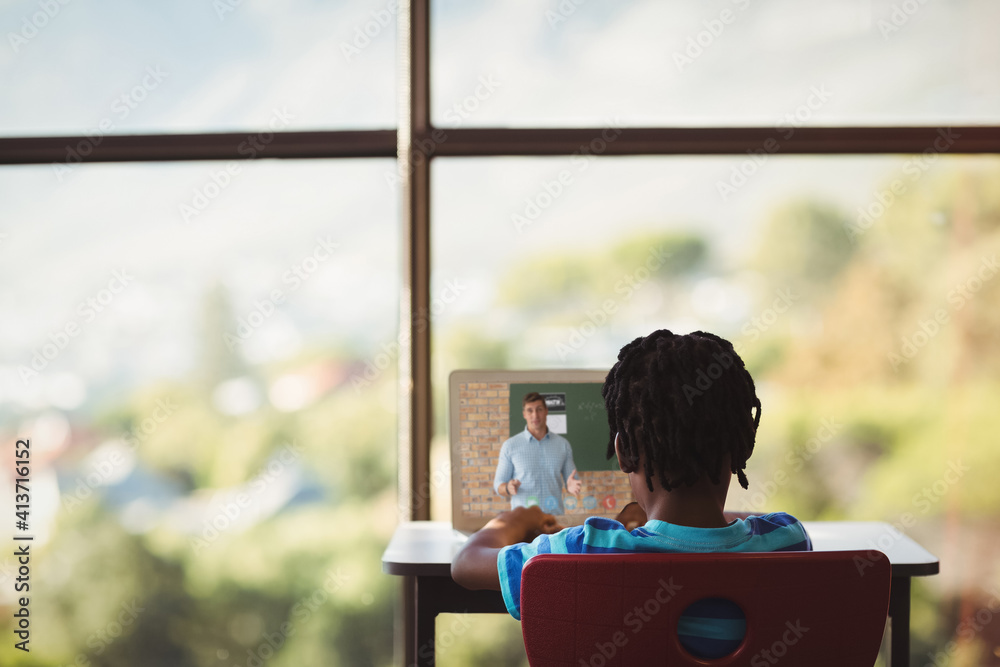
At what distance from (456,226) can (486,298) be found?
0.22m

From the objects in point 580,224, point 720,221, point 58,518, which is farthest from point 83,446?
point 720,221

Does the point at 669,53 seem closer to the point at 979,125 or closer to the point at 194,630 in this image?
the point at 979,125

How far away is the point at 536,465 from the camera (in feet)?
5.44

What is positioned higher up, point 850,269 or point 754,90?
point 754,90

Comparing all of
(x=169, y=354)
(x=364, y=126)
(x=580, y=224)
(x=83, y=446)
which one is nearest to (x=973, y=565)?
(x=580, y=224)

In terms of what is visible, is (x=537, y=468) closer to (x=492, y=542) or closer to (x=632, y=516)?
(x=632, y=516)

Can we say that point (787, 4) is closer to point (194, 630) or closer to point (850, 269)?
point (850, 269)

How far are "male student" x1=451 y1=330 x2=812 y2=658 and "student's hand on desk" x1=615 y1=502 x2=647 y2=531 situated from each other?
0.43m

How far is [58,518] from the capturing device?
7.24 feet

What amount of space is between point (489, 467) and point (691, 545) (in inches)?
27.7

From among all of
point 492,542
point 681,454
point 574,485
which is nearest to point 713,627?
point 681,454

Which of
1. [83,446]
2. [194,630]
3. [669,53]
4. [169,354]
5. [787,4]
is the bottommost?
[194,630]

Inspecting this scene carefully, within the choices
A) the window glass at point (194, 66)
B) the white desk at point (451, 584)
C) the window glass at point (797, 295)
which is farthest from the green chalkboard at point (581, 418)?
the window glass at point (194, 66)

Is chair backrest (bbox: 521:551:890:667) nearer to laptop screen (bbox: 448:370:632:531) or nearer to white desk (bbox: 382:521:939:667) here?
white desk (bbox: 382:521:939:667)
